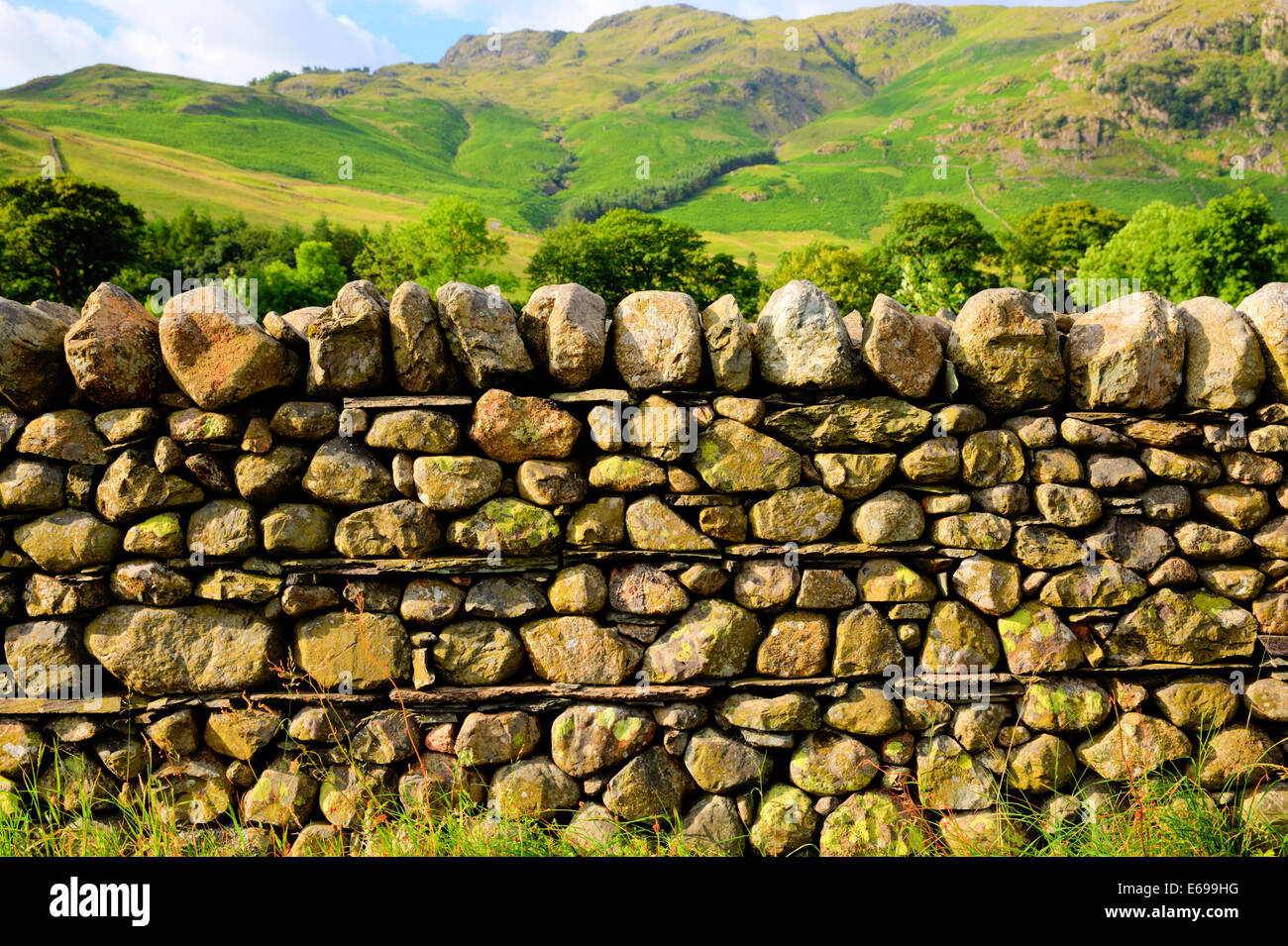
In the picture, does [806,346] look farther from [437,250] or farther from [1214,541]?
[437,250]

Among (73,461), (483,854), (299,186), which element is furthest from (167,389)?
(299,186)

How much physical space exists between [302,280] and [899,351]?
4127 cm

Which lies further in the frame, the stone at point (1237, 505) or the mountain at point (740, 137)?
the mountain at point (740, 137)

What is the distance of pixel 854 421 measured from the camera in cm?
341

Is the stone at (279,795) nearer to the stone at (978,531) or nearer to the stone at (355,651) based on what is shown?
the stone at (355,651)

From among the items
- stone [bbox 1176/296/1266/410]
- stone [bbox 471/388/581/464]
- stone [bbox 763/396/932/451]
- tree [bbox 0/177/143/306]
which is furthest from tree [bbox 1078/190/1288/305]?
tree [bbox 0/177/143/306]

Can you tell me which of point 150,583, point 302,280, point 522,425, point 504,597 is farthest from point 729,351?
point 302,280

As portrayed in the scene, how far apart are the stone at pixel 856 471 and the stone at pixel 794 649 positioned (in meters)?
0.62

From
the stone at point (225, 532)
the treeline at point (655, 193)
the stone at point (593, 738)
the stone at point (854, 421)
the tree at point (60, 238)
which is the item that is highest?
the treeline at point (655, 193)

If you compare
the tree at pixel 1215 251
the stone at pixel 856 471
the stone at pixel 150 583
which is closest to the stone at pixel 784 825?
the stone at pixel 856 471

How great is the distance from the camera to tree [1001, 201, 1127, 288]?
155 feet

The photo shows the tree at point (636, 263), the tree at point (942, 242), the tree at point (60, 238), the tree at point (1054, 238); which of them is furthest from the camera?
the tree at point (1054, 238)

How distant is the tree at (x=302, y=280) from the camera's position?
3406 centimetres

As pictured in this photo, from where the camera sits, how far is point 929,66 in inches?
7175
